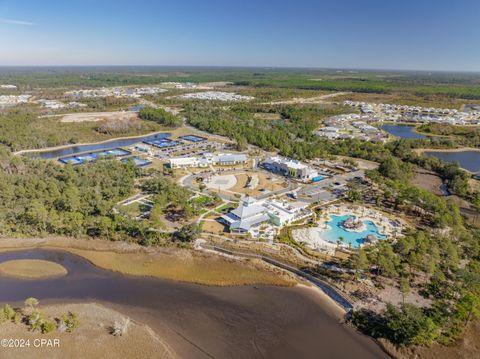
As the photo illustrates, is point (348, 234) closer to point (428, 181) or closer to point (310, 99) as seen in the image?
point (428, 181)

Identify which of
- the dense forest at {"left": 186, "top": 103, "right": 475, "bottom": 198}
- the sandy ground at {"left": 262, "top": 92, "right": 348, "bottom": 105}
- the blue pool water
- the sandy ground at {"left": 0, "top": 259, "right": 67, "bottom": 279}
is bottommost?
the sandy ground at {"left": 0, "top": 259, "right": 67, "bottom": 279}

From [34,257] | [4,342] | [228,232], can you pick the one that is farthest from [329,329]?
[34,257]

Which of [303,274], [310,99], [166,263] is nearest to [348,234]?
[303,274]

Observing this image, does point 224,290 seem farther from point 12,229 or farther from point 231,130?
point 231,130

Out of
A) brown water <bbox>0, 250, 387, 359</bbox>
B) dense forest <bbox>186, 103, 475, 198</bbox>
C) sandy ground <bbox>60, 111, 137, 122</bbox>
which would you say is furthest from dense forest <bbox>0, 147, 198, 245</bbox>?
sandy ground <bbox>60, 111, 137, 122</bbox>

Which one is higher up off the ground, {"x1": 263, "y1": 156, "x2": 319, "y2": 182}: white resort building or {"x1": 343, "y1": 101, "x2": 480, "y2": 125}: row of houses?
{"x1": 343, "y1": 101, "x2": 480, "y2": 125}: row of houses

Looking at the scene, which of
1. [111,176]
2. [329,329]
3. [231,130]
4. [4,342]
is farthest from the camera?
[231,130]

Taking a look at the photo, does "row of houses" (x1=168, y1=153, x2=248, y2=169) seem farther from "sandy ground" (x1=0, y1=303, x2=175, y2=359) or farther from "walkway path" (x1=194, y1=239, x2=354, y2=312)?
"sandy ground" (x1=0, y1=303, x2=175, y2=359)
